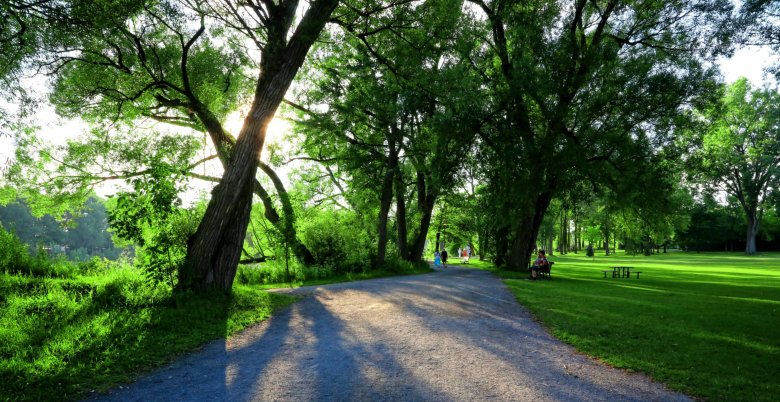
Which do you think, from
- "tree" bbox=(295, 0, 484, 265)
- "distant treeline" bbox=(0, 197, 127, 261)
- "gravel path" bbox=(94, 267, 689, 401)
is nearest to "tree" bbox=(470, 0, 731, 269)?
"tree" bbox=(295, 0, 484, 265)

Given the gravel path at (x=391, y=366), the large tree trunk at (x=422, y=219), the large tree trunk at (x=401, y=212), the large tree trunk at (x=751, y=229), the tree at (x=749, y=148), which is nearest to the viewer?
the gravel path at (x=391, y=366)

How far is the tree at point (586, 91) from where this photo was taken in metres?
14.8

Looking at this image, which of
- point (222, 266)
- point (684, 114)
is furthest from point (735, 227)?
point (222, 266)

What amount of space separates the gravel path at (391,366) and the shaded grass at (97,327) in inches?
17.5

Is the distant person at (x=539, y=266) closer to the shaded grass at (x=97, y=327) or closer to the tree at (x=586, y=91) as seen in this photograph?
the tree at (x=586, y=91)

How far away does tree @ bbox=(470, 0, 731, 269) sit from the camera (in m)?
14.8

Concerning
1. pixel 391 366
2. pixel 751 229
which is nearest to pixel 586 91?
pixel 391 366

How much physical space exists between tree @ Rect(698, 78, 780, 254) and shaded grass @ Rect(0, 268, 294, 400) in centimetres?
4652

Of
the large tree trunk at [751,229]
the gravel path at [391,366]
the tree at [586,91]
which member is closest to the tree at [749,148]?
the large tree trunk at [751,229]

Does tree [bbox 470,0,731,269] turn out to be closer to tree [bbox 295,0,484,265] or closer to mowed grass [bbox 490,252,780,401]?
tree [bbox 295,0,484,265]

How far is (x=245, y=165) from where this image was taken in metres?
8.69

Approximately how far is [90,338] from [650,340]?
8.28m

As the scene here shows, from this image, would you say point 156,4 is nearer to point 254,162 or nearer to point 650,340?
point 254,162

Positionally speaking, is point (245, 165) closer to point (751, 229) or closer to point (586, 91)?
point (586, 91)
